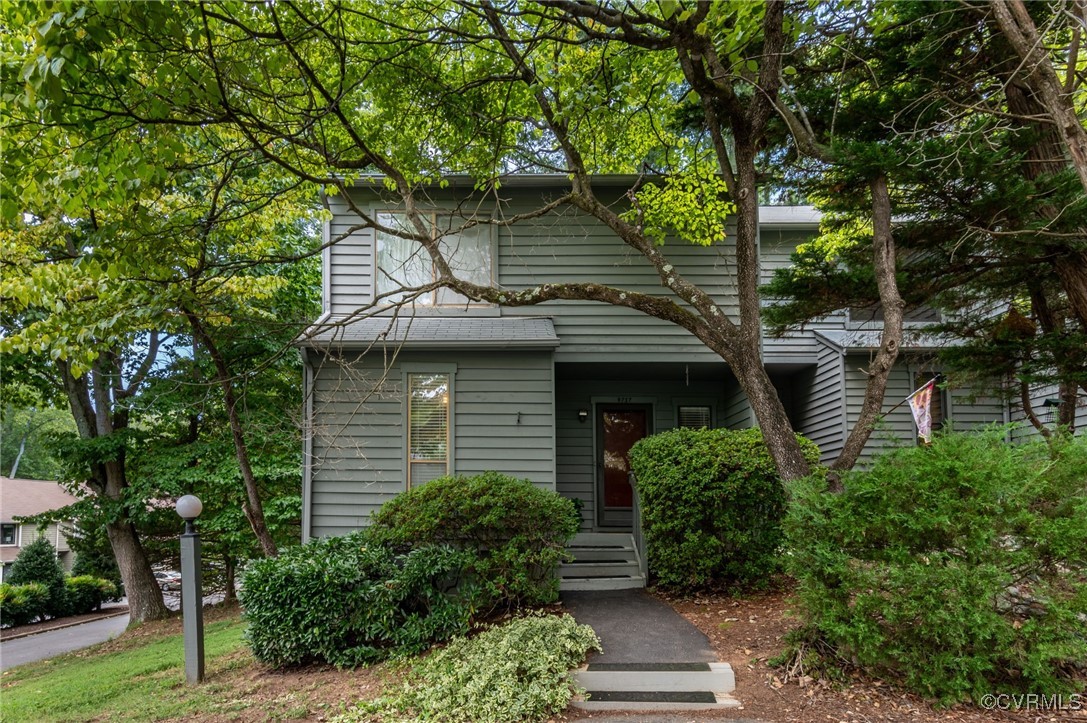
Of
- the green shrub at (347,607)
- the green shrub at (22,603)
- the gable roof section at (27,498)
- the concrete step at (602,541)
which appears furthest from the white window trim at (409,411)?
the gable roof section at (27,498)

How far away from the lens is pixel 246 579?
5961mm

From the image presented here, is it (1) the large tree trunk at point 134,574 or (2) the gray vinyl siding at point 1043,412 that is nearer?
(2) the gray vinyl siding at point 1043,412

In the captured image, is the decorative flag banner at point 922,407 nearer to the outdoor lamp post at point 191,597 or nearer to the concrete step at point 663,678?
the concrete step at point 663,678

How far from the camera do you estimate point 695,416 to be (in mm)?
11156

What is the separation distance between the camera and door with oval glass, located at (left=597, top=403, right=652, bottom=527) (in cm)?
1072

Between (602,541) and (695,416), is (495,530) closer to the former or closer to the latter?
(602,541)

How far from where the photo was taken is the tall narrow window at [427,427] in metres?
8.62

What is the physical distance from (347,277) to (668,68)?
580 centimetres

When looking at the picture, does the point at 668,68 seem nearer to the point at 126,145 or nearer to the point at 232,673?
the point at 126,145

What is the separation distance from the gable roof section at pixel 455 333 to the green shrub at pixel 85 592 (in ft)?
54.3

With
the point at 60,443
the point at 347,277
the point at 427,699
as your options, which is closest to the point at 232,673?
the point at 427,699

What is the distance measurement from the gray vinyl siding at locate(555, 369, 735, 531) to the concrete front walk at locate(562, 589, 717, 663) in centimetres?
330

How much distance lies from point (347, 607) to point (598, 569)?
358 cm

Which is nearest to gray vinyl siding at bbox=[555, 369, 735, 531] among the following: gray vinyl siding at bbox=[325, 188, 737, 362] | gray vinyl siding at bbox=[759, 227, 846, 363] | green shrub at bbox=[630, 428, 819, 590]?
gray vinyl siding at bbox=[759, 227, 846, 363]
